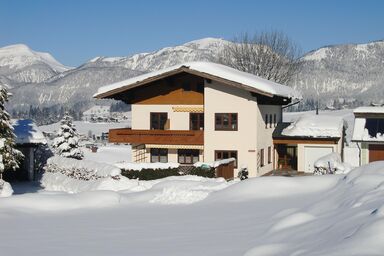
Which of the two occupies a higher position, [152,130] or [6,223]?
[152,130]

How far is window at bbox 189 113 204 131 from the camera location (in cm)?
3353

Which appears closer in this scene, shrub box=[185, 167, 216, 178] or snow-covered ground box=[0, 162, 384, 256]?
snow-covered ground box=[0, 162, 384, 256]

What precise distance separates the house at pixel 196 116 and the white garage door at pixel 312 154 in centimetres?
287

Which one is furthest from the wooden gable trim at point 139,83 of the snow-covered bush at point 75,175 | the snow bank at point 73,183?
the snow bank at point 73,183

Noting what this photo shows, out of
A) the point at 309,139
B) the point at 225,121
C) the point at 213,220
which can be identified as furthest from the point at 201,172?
the point at 213,220

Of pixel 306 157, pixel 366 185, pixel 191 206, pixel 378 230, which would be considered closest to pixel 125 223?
pixel 191 206

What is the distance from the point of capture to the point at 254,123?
3200cm

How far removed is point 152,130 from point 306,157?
11.2 metres

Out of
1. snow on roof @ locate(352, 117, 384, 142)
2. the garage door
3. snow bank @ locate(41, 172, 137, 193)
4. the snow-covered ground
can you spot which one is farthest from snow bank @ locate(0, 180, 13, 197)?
the garage door

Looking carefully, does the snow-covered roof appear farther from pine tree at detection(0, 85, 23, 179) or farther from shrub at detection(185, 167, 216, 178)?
pine tree at detection(0, 85, 23, 179)

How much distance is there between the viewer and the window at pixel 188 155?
33.6 m

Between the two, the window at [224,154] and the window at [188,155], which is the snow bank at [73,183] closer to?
the window at [188,155]

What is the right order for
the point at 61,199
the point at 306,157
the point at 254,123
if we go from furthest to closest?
the point at 306,157
the point at 254,123
the point at 61,199

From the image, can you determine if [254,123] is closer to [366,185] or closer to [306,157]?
[306,157]
